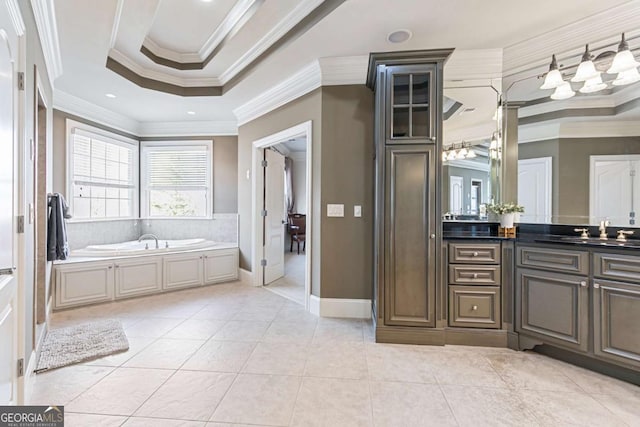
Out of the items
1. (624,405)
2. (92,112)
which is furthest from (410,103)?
(92,112)

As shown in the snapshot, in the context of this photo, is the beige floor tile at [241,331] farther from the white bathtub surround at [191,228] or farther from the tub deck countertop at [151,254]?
the white bathtub surround at [191,228]

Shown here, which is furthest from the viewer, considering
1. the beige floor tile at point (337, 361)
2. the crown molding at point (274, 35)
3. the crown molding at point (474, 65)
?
the crown molding at point (474, 65)

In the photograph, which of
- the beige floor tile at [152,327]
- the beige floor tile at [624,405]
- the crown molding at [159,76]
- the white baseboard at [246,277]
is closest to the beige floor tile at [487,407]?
the beige floor tile at [624,405]

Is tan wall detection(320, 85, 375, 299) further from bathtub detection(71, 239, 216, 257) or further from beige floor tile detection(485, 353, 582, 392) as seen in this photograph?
bathtub detection(71, 239, 216, 257)

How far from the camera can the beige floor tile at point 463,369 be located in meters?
1.99

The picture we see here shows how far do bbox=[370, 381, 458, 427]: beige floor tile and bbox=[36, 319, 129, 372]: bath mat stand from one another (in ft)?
6.62

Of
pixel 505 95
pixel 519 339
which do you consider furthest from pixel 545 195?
pixel 519 339

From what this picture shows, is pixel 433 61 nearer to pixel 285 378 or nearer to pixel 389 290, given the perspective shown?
pixel 389 290

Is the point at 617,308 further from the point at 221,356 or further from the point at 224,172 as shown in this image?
the point at 224,172

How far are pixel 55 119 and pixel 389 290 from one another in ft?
15.0

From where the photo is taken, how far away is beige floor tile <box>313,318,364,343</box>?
2615mm

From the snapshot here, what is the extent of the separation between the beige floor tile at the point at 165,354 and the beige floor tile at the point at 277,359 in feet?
1.69

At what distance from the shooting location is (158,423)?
1.59m

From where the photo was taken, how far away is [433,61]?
2.47 meters
